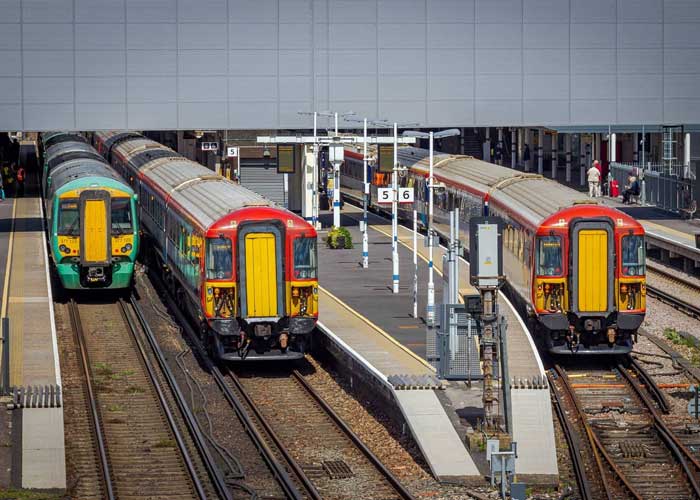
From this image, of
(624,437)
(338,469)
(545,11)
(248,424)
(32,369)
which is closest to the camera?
(338,469)

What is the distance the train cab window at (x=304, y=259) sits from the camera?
88.5ft

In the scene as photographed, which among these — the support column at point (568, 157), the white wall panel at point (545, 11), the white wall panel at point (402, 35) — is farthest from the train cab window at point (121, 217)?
the support column at point (568, 157)

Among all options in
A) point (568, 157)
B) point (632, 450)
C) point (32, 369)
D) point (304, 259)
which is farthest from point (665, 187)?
point (32, 369)

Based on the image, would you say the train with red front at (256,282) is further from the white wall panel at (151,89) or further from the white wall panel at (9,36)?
the white wall panel at (9,36)

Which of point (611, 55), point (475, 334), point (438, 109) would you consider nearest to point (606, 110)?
point (611, 55)

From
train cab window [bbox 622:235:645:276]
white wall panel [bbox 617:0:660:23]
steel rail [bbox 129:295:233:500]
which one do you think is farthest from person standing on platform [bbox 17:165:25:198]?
train cab window [bbox 622:235:645:276]

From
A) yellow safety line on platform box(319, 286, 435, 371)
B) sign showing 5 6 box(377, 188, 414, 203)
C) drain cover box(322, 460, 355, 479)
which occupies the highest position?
sign showing 5 6 box(377, 188, 414, 203)

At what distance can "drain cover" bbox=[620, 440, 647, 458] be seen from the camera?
71.9ft

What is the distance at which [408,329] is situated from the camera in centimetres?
2992

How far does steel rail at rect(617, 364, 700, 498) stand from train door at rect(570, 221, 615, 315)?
180cm

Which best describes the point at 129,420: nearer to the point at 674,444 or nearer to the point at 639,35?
the point at 674,444

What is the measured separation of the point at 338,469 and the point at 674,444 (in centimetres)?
515

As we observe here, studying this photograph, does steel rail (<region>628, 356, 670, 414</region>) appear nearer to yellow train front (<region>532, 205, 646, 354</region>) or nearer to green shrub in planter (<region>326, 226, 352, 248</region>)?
yellow train front (<region>532, 205, 646, 354</region>)

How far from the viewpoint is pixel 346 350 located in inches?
1041
